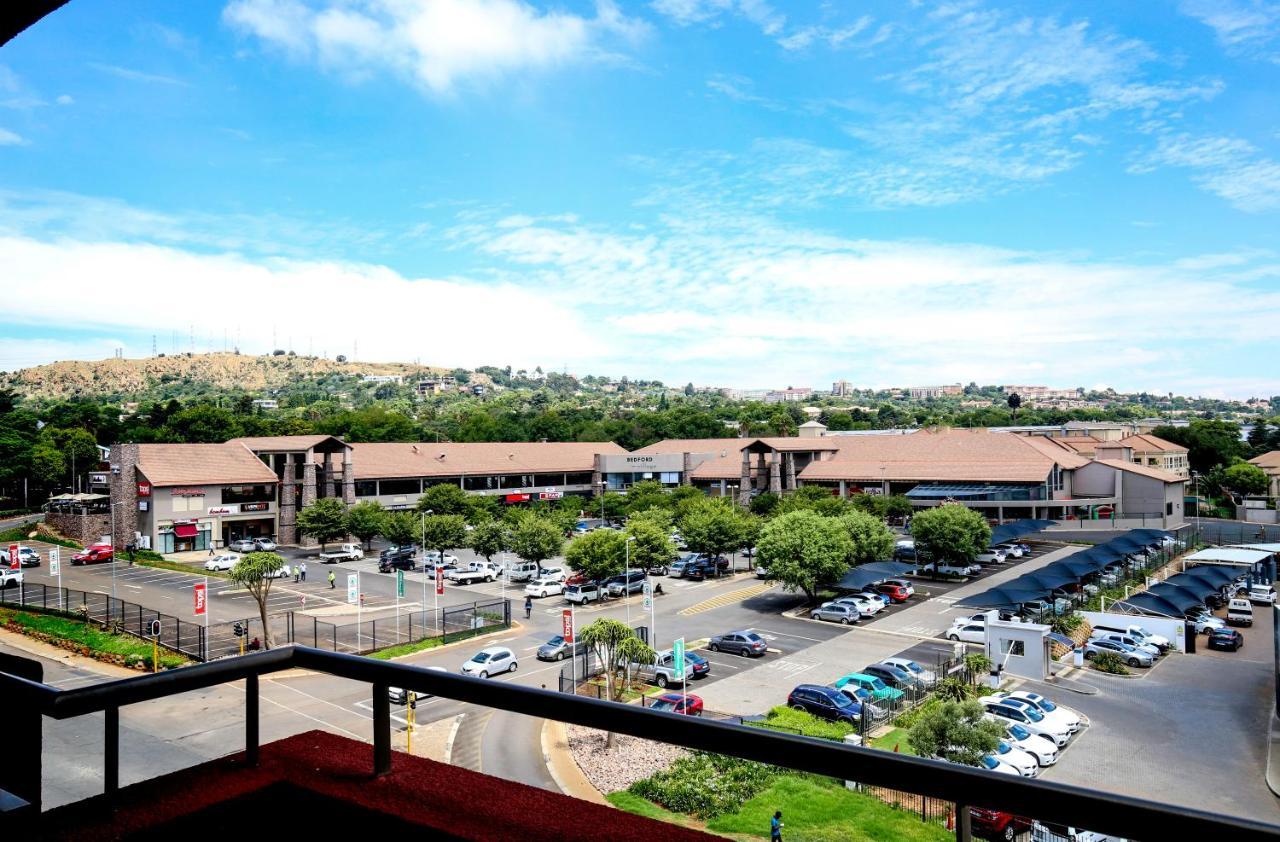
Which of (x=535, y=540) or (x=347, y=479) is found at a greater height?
(x=347, y=479)

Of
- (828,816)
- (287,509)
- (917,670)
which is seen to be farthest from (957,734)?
(287,509)

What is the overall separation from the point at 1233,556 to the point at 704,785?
28.2m

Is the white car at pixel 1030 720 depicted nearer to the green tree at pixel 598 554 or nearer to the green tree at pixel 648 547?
the green tree at pixel 598 554

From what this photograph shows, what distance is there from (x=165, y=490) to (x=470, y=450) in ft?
53.7

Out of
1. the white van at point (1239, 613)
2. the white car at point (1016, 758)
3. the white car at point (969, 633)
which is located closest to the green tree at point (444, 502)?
the white car at point (969, 633)

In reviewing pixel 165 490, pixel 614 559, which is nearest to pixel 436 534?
pixel 614 559

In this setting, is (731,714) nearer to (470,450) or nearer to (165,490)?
(165,490)

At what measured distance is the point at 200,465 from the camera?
3525cm

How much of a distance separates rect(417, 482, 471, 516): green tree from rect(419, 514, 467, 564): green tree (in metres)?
5.41

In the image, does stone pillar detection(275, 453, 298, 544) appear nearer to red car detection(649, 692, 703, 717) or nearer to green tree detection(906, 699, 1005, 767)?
red car detection(649, 692, 703, 717)

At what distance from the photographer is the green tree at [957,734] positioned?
422 inches

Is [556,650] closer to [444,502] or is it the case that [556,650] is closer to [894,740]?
[894,740]

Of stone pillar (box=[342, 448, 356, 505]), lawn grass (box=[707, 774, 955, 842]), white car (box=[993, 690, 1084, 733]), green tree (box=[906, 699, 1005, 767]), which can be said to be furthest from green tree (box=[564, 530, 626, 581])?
stone pillar (box=[342, 448, 356, 505])

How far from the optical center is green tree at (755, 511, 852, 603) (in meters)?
23.1
